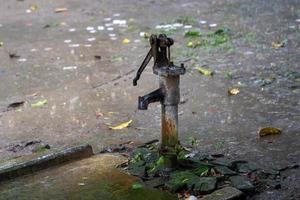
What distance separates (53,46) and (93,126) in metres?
2.42

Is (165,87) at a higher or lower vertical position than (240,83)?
higher

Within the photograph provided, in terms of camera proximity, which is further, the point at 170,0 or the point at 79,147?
the point at 170,0

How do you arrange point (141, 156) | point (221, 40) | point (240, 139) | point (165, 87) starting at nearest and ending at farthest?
point (165, 87)
point (141, 156)
point (240, 139)
point (221, 40)

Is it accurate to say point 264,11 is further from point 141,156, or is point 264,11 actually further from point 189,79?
point 141,156

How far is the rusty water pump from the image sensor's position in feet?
8.90

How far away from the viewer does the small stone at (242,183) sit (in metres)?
2.65

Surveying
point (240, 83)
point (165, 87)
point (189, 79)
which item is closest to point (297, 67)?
point (240, 83)

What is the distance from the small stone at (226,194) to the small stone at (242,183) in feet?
0.20

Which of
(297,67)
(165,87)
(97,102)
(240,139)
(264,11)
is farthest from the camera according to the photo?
(264,11)

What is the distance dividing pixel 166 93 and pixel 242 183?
1.87ft

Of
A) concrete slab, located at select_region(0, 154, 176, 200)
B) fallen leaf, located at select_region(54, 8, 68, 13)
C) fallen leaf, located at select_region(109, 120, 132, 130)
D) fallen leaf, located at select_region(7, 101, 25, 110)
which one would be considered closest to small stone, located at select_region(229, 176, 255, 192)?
concrete slab, located at select_region(0, 154, 176, 200)

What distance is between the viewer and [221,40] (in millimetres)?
5543

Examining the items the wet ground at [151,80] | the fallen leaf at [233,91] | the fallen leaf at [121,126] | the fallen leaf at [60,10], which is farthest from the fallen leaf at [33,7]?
the fallen leaf at [121,126]

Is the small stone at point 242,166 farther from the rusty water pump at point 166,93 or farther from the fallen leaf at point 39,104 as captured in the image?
the fallen leaf at point 39,104
